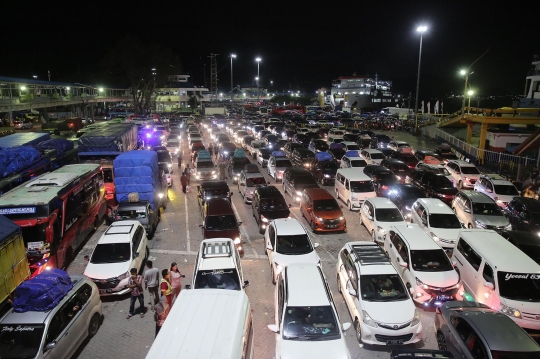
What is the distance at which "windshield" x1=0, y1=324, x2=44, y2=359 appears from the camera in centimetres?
730

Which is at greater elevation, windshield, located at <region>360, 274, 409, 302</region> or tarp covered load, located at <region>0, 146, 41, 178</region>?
tarp covered load, located at <region>0, 146, 41, 178</region>

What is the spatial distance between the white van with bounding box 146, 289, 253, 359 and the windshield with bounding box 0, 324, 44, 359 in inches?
112

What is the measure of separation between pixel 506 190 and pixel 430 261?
10212mm

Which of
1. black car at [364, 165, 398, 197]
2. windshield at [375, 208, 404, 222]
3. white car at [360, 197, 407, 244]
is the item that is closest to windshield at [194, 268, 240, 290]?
white car at [360, 197, 407, 244]

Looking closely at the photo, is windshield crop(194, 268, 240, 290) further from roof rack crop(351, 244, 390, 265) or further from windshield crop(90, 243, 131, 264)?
roof rack crop(351, 244, 390, 265)

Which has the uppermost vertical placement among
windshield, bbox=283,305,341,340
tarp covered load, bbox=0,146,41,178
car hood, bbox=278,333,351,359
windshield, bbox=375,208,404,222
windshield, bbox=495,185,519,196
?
tarp covered load, bbox=0,146,41,178

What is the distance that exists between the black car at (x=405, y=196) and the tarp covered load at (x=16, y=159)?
17.1m

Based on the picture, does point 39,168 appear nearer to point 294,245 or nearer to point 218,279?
point 218,279

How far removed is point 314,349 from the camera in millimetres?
7602

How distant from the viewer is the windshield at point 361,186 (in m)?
19.2

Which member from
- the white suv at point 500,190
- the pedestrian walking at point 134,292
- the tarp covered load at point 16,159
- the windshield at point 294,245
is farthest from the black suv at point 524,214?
the tarp covered load at point 16,159

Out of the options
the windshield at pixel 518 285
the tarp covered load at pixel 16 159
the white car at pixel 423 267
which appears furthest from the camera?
the tarp covered load at pixel 16 159

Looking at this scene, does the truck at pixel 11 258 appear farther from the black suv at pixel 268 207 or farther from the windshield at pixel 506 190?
the windshield at pixel 506 190

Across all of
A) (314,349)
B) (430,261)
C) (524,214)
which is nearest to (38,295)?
(314,349)
